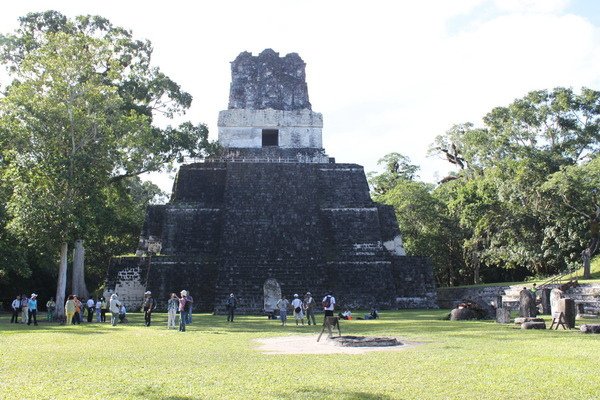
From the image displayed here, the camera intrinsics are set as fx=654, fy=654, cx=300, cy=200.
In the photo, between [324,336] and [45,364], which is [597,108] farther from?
[45,364]

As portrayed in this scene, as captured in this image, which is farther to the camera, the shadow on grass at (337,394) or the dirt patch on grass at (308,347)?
the dirt patch on grass at (308,347)

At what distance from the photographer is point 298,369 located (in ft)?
19.8

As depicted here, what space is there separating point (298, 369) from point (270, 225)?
488 inches

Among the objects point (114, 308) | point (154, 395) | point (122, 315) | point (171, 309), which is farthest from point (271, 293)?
point (154, 395)

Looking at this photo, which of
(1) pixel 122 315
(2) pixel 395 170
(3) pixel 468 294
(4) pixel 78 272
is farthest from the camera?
(2) pixel 395 170

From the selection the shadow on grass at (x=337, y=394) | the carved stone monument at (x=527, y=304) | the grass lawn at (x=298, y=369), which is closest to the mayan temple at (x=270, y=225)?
the carved stone monument at (x=527, y=304)

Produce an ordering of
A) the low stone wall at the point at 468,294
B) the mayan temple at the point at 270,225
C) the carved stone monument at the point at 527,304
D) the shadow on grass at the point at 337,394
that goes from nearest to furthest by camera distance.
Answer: the shadow on grass at the point at 337,394
the carved stone monument at the point at 527,304
the mayan temple at the point at 270,225
the low stone wall at the point at 468,294

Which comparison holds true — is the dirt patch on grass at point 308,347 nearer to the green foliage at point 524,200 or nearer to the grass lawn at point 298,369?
the grass lawn at point 298,369

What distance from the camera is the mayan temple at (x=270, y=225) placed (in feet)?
54.7

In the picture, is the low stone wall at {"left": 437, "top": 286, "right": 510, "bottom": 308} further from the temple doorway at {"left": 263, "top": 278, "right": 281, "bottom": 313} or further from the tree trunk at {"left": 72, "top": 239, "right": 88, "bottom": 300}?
the tree trunk at {"left": 72, "top": 239, "right": 88, "bottom": 300}

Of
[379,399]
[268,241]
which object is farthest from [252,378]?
[268,241]

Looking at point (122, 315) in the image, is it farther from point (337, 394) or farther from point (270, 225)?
point (337, 394)

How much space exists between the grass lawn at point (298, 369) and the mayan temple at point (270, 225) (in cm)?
703

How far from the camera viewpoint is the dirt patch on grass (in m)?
7.46
